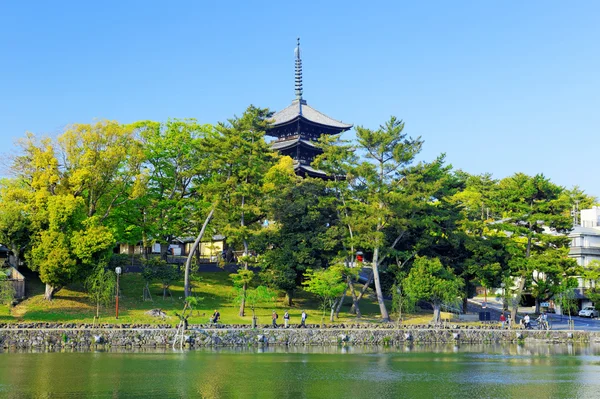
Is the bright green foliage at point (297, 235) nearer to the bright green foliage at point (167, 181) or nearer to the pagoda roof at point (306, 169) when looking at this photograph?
the bright green foliage at point (167, 181)

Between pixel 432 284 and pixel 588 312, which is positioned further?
pixel 588 312

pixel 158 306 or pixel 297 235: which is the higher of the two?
pixel 297 235

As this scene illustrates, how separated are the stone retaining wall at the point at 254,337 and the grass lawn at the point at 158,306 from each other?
3.96m

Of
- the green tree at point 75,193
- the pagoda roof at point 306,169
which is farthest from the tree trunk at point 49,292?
the pagoda roof at point 306,169

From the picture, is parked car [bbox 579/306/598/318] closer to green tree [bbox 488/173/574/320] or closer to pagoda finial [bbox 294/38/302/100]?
green tree [bbox 488/173/574/320]

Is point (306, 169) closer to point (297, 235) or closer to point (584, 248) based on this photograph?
point (297, 235)

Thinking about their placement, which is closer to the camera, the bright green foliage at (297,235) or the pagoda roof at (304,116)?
the bright green foliage at (297,235)

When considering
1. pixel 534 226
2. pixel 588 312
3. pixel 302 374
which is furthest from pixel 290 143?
pixel 302 374

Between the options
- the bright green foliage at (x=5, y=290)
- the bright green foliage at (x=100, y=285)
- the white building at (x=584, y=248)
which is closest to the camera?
the bright green foliage at (x=5, y=290)

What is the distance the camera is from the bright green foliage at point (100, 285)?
47.1m

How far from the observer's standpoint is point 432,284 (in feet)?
168

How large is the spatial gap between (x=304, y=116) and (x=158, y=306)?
3453 centimetres

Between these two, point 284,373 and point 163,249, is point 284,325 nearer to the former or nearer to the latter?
point 284,373

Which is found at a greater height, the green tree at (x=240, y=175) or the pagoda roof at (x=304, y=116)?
A: the pagoda roof at (x=304, y=116)
